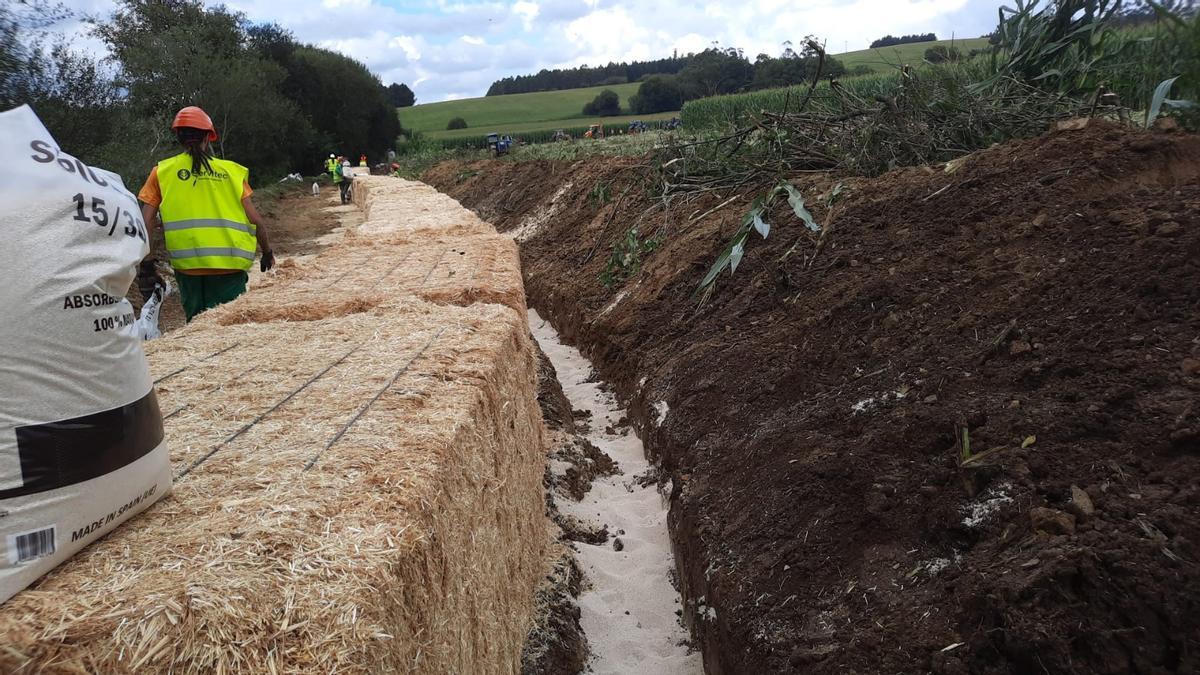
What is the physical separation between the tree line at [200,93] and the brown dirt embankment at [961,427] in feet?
24.1

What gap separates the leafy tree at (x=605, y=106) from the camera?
62503 mm

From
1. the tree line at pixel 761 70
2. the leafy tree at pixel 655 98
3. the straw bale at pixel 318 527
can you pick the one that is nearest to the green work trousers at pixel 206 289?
the straw bale at pixel 318 527

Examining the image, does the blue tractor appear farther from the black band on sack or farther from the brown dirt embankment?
the black band on sack

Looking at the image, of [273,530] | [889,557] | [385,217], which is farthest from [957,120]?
[385,217]

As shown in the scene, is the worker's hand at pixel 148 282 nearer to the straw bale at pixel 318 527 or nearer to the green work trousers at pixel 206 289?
the green work trousers at pixel 206 289

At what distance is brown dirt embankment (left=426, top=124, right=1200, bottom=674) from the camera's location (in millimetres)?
2180

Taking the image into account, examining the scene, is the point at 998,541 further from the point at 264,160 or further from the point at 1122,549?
the point at 264,160

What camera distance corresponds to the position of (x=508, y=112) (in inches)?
2904

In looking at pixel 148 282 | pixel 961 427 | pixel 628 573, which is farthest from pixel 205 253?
pixel 961 427

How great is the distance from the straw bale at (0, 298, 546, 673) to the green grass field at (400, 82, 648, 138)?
57.2 metres

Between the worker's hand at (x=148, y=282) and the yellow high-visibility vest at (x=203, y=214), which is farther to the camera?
the worker's hand at (x=148, y=282)

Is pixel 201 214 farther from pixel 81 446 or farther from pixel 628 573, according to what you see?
pixel 81 446

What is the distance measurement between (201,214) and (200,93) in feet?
87.7

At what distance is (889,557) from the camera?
2721 millimetres
